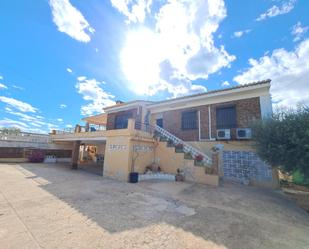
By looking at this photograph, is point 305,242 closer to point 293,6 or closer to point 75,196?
point 75,196

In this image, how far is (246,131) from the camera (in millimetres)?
9719

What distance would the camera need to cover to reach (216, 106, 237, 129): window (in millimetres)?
10570

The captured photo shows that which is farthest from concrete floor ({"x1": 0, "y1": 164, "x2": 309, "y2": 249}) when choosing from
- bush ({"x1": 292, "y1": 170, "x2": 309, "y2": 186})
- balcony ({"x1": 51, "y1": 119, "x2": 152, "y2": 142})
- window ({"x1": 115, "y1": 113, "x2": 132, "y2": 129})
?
window ({"x1": 115, "y1": 113, "x2": 132, "y2": 129})

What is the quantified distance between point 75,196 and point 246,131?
9.15 meters

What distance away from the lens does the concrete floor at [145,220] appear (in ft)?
11.5

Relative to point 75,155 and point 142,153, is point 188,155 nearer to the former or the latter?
point 142,153

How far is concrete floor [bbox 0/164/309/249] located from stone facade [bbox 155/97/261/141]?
4373 millimetres

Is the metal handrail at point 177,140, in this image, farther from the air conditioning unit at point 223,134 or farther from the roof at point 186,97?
the roof at point 186,97

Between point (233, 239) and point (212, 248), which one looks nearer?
point (212, 248)

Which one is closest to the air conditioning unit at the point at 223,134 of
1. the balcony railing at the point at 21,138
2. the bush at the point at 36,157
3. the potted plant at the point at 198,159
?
the potted plant at the point at 198,159

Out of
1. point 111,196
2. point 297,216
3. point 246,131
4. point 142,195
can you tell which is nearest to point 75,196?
point 111,196

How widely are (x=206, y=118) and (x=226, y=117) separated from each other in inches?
49.5

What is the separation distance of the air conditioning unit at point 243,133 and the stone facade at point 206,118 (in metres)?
0.32

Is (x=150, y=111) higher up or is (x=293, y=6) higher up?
(x=293, y=6)
